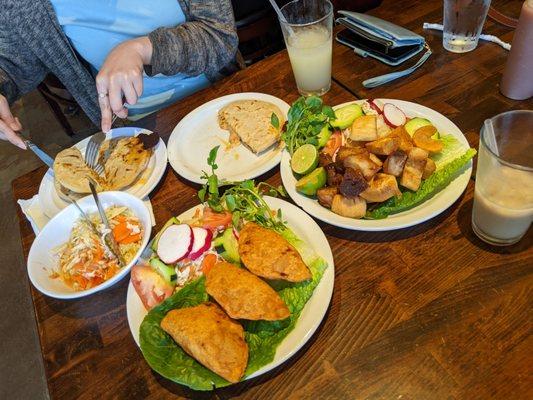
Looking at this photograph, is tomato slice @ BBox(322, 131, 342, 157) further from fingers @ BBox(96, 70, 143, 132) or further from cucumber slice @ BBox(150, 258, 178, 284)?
fingers @ BBox(96, 70, 143, 132)

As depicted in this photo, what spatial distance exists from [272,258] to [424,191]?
19.9 inches

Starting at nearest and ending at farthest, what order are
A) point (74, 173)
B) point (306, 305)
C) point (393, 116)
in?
point (306, 305), point (393, 116), point (74, 173)

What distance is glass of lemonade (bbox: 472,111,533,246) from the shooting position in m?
0.99

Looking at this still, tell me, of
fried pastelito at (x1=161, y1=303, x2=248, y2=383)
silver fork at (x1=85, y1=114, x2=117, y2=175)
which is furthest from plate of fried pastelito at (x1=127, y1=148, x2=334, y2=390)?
silver fork at (x1=85, y1=114, x2=117, y2=175)

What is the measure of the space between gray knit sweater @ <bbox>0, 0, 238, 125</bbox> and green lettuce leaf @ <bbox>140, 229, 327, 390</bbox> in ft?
3.64

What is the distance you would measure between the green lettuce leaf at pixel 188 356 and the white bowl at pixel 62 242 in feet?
0.70

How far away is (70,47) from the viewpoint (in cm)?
197

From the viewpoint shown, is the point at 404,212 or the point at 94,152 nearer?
the point at 404,212

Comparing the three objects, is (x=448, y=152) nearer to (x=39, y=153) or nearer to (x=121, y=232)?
(x=121, y=232)

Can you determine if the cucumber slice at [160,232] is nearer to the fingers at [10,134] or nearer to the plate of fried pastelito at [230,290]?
the plate of fried pastelito at [230,290]

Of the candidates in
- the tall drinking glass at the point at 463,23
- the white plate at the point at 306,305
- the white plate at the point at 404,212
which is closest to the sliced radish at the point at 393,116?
the white plate at the point at 404,212

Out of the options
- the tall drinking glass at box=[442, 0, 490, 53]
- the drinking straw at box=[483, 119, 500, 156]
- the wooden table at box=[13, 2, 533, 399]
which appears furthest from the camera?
the tall drinking glass at box=[442, 0, 490, 53]

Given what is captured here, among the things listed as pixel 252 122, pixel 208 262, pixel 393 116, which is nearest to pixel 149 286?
pixel 208 262

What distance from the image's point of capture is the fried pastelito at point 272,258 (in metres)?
1.07
